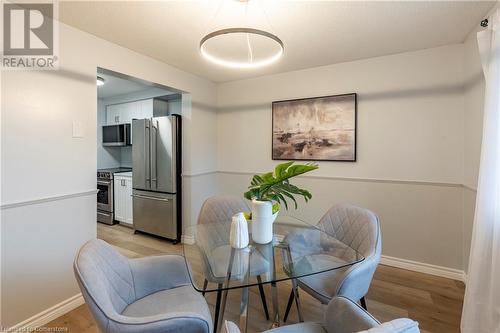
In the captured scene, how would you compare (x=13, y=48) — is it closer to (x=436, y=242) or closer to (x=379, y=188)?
(x=379, y=188)

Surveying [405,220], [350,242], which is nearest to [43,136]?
[350,242]

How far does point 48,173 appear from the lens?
1969 mm

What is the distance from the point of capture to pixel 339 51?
2.72 metres

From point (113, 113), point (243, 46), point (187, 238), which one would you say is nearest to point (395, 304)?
point (187, 238)

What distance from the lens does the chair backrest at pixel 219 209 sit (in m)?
2.35

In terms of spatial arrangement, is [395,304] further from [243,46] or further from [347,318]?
[243,46]

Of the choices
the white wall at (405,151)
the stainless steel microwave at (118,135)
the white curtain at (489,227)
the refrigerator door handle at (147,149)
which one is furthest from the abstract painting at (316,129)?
the stainless steel microwave at (118,135)

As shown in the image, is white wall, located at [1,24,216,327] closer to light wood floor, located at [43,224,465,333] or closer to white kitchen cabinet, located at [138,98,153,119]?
light wood floor, located at [43,224,465,333]

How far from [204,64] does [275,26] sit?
1.23m

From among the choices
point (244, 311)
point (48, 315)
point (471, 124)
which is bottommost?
point (48, 315)

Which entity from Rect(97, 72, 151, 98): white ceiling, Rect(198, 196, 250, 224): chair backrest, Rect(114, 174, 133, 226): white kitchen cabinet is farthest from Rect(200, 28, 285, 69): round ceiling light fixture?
Rect(114, 174, 133, 226): white kitchen cabinet

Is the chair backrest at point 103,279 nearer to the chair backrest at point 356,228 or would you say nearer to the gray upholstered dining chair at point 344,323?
the gray upholstered dining chair at point 344,323

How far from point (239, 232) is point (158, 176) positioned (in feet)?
7.91

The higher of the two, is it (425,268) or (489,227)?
(489,227)
